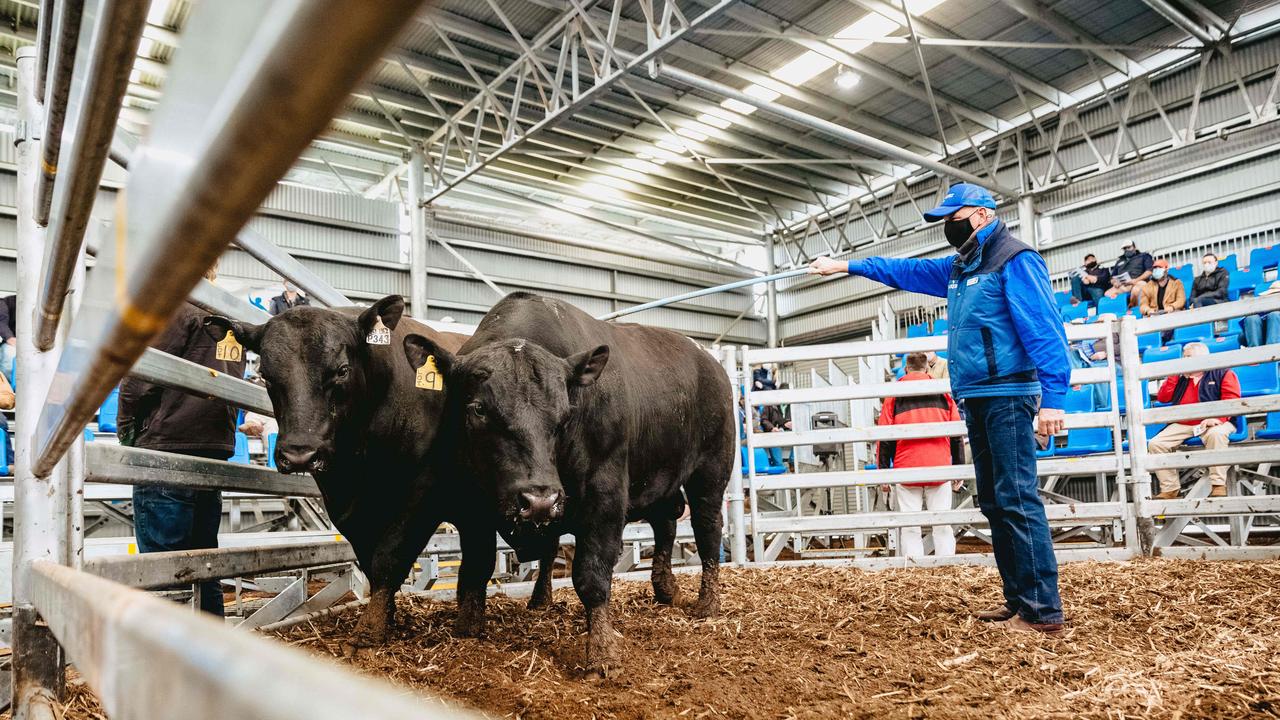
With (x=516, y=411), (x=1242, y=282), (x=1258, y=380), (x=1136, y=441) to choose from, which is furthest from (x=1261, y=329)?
(x=516, y=411)

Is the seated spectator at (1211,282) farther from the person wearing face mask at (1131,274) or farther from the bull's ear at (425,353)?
the bull's ear at (425,353)

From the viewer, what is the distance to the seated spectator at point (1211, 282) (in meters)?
13.7

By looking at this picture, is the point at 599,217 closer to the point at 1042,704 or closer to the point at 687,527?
the point at 687,527

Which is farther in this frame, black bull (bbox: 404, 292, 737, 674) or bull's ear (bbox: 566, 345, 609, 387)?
bull's ear (bbox: 566, 345, 609, 387)

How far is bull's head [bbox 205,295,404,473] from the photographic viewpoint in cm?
353

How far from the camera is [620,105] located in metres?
17.1

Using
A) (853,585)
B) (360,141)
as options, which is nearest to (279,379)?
(853,585)

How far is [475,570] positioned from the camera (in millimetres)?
4203

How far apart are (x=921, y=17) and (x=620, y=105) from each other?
5.39 m

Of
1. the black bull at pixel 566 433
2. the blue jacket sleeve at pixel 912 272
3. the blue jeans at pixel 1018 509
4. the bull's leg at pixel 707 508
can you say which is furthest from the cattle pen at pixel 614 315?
the blue jacket sleeve at pixel 912 272

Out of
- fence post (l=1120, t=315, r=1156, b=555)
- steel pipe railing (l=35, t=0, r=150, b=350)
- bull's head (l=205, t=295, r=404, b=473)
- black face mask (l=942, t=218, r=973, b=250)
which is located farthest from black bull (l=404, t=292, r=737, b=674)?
fence post (l=1120, t=315, r=1156, b=555)

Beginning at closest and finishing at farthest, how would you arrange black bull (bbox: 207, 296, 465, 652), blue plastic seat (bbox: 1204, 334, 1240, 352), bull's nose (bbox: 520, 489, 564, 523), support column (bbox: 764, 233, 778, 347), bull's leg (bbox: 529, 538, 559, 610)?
bull's nose (bbox: 520, 489, 564, 523), black bull (bbox: 207, 296, 465, 652), bull's leg (bbox: 529, 538, 559, 610), blue plastic seat (bbox: 1204, 334, 1240, 352), support column (bbox: 764, 233, 778, 347)

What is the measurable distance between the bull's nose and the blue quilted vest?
1904mm

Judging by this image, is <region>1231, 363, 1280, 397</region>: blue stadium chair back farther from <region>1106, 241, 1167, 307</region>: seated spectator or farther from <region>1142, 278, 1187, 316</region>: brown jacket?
<region>1106, 241, 1167, 307</region>: seated spectator
